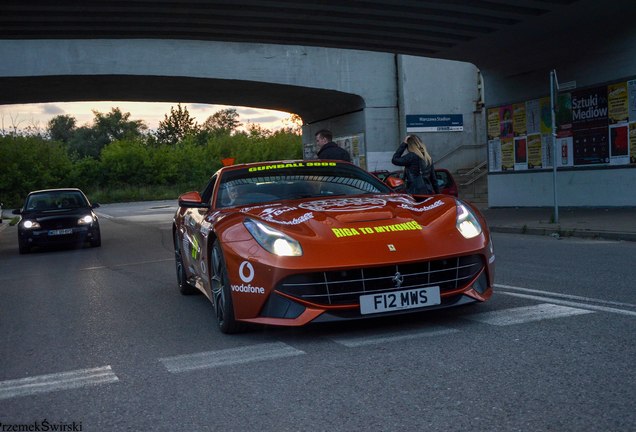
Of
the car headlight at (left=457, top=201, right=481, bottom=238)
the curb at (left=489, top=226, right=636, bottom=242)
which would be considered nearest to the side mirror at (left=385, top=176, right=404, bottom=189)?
the car headlight at (left=457, top=201, right=481, bottom=238)

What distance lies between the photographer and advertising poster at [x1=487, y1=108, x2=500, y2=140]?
20.2 metres

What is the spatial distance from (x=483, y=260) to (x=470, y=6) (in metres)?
10.8

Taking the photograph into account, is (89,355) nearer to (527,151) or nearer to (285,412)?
(285,412)

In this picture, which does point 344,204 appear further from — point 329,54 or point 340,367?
point 329,54

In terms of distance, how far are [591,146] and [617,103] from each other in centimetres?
112

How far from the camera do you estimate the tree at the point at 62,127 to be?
12347 centimetres

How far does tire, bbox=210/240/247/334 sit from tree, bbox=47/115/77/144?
122m

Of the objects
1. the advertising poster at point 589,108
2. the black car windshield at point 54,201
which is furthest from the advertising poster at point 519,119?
the black car windshield at point 54,201

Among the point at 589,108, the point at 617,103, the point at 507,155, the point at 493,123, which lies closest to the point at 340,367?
the point at 617,103

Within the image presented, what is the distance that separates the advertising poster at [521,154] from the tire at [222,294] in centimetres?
1481

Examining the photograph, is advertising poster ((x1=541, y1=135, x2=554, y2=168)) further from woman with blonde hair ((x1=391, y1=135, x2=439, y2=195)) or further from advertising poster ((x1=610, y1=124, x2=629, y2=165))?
woman with blonde hair ((x1=391, y1=135, x2=439, y2=195))

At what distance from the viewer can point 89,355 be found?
5129 millimetres

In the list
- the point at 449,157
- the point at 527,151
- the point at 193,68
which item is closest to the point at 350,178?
the point at 527,151

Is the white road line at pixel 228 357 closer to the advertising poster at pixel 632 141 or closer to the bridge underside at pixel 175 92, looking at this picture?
the advertising poster at pixel 632 141
